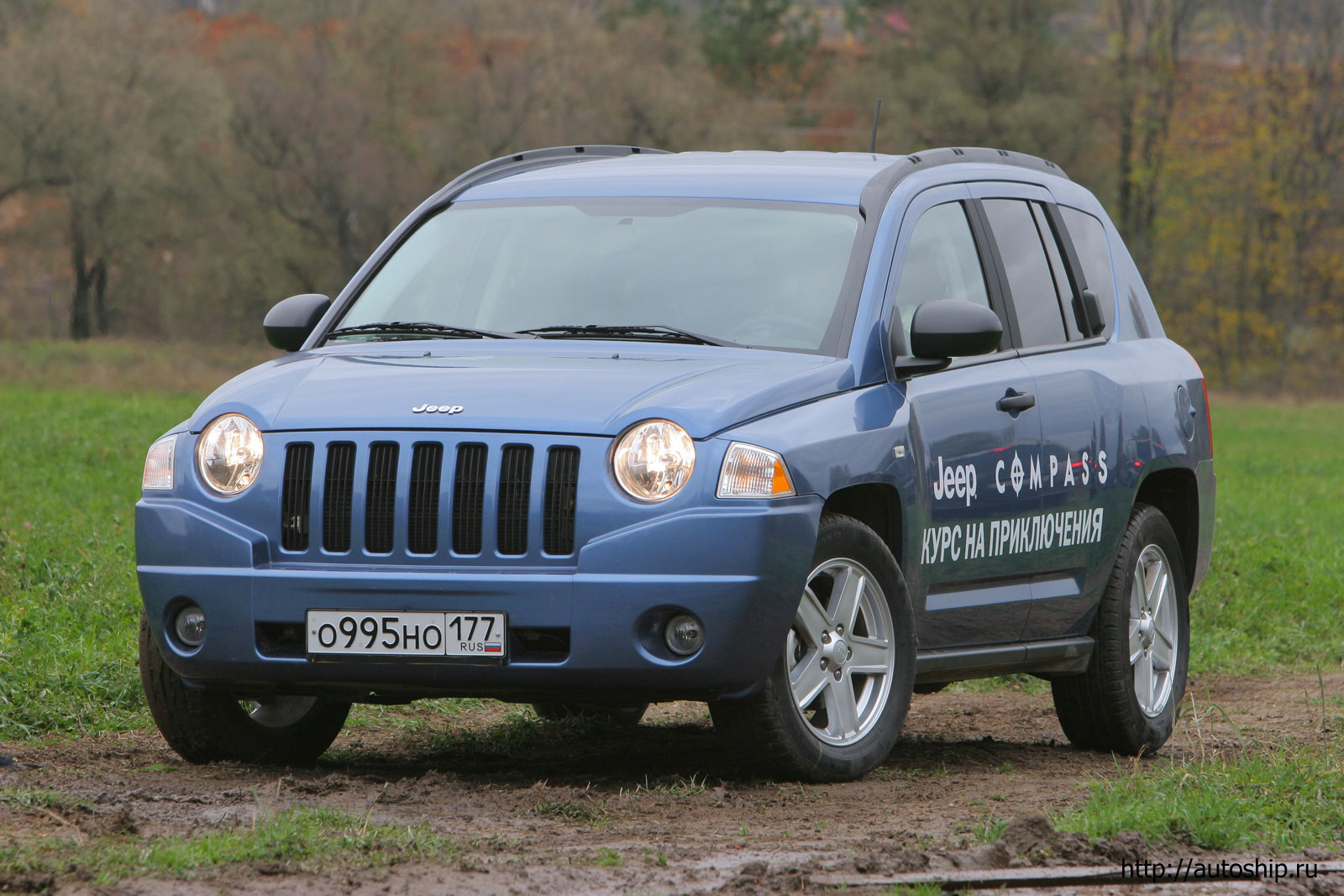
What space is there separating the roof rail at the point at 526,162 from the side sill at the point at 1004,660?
Answer: 2141 millimetres

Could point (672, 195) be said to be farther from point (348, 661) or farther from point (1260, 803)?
point (1260, 803)

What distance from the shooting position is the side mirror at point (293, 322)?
6629mm

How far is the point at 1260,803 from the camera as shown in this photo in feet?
17.0

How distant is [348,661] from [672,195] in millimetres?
2153

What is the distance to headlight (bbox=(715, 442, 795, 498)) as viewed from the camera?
5.11 metres

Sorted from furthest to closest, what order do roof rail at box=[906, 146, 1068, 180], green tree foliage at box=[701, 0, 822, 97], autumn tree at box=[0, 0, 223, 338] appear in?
green tree foliage at box=[701, 0, 822, 97], autumn tree at box=[0, 0, 223, 338], roof rail at box=[906, 146, 1068, 180]

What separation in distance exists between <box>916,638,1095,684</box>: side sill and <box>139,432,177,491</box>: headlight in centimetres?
234

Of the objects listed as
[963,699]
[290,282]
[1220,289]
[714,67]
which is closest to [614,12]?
[714,67]

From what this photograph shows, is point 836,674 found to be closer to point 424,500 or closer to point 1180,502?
point 424,500

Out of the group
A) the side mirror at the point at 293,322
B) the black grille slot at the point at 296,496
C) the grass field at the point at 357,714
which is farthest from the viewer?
the side mirror at the point at 293,322

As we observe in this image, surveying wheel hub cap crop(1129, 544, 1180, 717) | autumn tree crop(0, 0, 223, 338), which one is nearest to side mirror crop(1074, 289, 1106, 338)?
wheel hub cap crop(1129, 544, 1180, 717)

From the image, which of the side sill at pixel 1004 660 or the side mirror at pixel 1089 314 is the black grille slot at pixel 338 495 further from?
the side mirror at pixel 1089 314

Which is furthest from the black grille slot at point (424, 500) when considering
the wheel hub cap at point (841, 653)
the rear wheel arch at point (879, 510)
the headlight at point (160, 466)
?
the rear wheel arch at point (879, 510)

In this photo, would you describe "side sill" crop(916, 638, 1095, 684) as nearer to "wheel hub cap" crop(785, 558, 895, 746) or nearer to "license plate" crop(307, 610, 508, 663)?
"wheel hub cap" crop(785, 558, 895, 746)
